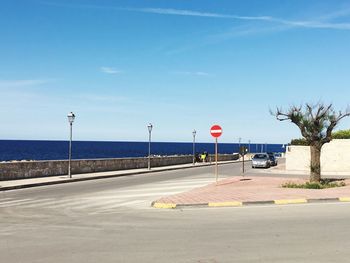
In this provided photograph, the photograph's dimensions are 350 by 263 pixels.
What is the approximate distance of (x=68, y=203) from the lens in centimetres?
1739

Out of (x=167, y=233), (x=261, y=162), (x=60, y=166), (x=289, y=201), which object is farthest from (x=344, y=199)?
(x=261, y=162)

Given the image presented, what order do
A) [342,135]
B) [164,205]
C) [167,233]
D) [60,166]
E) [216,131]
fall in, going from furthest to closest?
[342,135], [60,166], [216,131], [164,205], [167,233]

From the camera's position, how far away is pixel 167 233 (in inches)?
432

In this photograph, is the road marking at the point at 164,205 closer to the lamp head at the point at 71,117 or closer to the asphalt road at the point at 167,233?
the asphalt road at the point at 167,233

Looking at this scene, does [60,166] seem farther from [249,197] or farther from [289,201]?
[289,201]

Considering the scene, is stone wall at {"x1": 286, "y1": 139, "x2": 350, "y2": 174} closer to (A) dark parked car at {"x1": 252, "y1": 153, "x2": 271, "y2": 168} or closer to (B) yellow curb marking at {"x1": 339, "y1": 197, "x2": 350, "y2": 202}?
(A) dark parked car at {"x1": 252, "y1": 153, "x2": 271, "y2": 168}

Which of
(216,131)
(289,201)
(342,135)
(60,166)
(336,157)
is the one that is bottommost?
(289,201)

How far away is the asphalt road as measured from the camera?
8617 millimetres

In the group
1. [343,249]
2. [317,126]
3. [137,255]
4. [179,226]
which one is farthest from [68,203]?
[317,126]

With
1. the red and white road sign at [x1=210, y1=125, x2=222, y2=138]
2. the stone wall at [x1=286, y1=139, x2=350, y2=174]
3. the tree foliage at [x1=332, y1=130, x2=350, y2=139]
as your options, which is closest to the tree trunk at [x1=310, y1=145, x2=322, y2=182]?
the red and white road sign at [x1=210, y1=125, x2=222, y2=138]

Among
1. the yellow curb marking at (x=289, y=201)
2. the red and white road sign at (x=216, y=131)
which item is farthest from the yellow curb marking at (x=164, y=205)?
the red and white road sign at (x=216, y=131)

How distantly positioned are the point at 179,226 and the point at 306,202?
693 cm

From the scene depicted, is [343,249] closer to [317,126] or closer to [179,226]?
[179,226]

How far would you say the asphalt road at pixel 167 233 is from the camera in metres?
8.62
